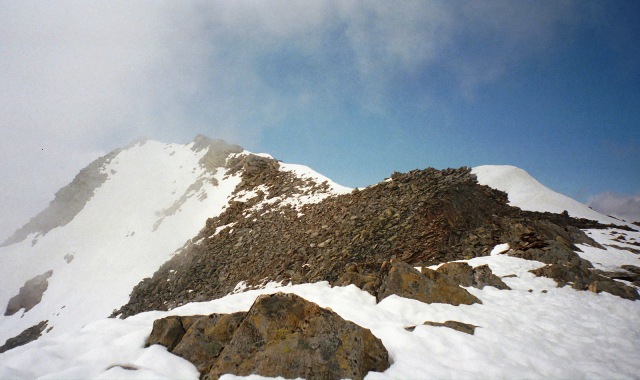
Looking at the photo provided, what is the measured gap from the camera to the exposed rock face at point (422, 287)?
27.5ft

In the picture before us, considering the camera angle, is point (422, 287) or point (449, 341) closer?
point (449, 341)

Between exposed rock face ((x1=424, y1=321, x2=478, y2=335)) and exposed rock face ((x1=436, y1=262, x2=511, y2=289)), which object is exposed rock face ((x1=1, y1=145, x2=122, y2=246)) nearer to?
exposed rock face ((x1=436, y1=262, x2=511, y2=289))

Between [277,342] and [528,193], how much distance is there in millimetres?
29089

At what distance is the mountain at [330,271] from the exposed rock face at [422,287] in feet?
0.15

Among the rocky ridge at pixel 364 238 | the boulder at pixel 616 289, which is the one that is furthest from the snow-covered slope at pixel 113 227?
the boulder at pixel 616 289

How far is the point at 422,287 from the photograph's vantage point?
28.2 ft

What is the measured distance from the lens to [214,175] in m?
39.9

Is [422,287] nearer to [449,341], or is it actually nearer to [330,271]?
[449,341]

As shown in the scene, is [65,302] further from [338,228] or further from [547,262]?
[547,262]

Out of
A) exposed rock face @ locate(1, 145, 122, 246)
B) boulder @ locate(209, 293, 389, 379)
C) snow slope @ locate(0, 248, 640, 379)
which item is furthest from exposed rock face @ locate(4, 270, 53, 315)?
boulder @ locate(209, 293, 389, 379)

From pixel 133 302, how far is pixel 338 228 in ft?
56.7

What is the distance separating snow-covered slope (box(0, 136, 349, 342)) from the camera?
27.2m

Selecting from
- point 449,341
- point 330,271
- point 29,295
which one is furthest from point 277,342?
point 29,295

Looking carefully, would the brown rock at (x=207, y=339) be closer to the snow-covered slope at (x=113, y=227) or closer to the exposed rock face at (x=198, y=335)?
the exposed rock face at (x=198, y=335)
